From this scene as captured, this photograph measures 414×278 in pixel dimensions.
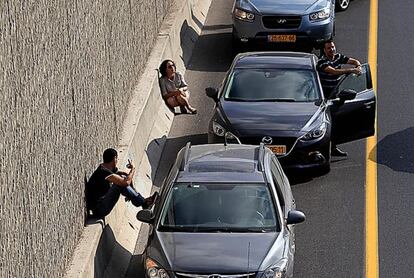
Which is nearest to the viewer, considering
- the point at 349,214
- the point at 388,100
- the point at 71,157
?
the point at 71,157

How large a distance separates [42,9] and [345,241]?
538 cm

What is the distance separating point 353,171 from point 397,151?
3.69 ft

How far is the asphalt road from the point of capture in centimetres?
1578

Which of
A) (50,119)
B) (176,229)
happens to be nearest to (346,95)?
(176,229)

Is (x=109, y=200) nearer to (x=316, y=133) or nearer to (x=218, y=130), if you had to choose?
(x=218, y=130)

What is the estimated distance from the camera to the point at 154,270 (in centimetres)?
1348

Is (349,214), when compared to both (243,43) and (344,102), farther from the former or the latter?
(243,43)

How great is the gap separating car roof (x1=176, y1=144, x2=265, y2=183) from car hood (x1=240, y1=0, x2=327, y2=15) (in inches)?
345

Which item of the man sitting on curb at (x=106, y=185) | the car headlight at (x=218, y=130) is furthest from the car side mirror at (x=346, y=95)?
the man sitting on curb at (x=106, y=185)

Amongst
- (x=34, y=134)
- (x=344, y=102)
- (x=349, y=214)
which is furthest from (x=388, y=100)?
(x=34, y=134)

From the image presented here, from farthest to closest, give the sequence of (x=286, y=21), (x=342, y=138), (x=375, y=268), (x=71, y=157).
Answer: (x=286, y=21) < (x=342, y=138) < (x=375, y=268) < (x=71, y=157)

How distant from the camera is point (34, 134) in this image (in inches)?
495

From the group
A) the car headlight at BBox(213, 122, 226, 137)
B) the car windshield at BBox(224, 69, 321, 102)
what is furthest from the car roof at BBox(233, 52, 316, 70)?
the car headlight at BBox(213, 122, 226, 137)

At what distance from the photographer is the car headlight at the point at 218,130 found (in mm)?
18266
